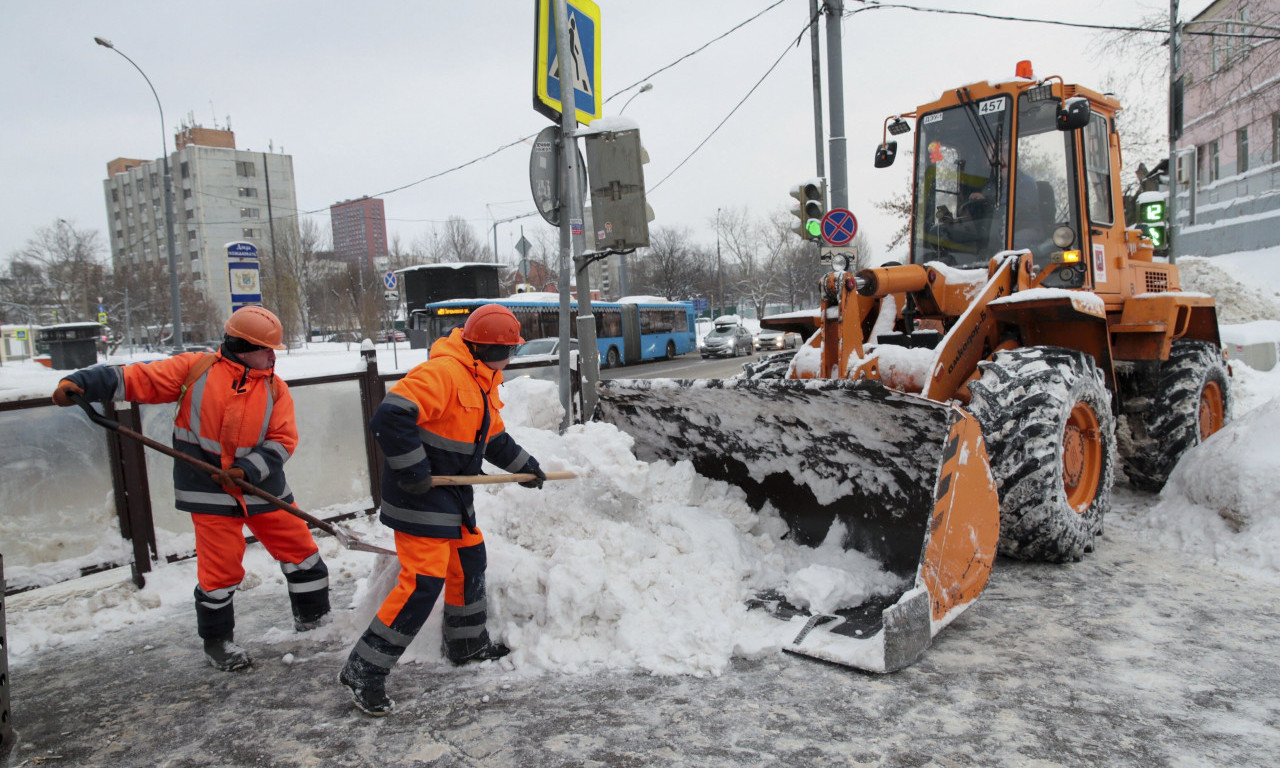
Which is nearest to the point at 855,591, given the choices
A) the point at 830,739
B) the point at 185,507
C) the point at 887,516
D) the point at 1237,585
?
the point at 887,516

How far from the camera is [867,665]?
3254mm

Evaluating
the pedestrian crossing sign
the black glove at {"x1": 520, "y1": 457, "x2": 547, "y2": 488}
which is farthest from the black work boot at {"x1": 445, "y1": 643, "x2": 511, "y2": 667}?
the pedestrian crossing sign

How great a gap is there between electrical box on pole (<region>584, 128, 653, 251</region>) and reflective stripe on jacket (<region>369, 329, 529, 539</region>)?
2.75 metres

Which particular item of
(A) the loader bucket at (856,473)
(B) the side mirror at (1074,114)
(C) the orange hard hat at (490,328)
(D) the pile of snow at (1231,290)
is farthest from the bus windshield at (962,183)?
(D) the pile of snow at (1231,290)

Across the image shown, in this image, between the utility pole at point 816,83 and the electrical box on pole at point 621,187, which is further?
the utility pole at point 816,83

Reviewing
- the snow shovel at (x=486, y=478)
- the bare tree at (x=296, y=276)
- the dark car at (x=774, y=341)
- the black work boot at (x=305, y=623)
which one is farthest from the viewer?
the bare tree at (x=296, y=276)

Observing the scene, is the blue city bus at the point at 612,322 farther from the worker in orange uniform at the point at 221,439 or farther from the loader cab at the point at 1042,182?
the worker in orange uniform at the point at 221,439

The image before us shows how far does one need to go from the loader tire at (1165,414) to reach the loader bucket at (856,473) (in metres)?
2.88

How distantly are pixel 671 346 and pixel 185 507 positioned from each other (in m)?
30.4

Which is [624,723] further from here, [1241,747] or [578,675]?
[1241,747]

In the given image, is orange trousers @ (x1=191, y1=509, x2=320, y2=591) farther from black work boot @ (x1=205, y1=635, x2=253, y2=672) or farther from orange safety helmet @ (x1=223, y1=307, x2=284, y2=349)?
orange safety helmet @ (x1=223, y1=307, x2=284, y2=349)

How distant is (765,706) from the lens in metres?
3.04

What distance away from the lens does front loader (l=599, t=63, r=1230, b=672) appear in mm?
3641

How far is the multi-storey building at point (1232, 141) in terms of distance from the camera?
75.3 feet
